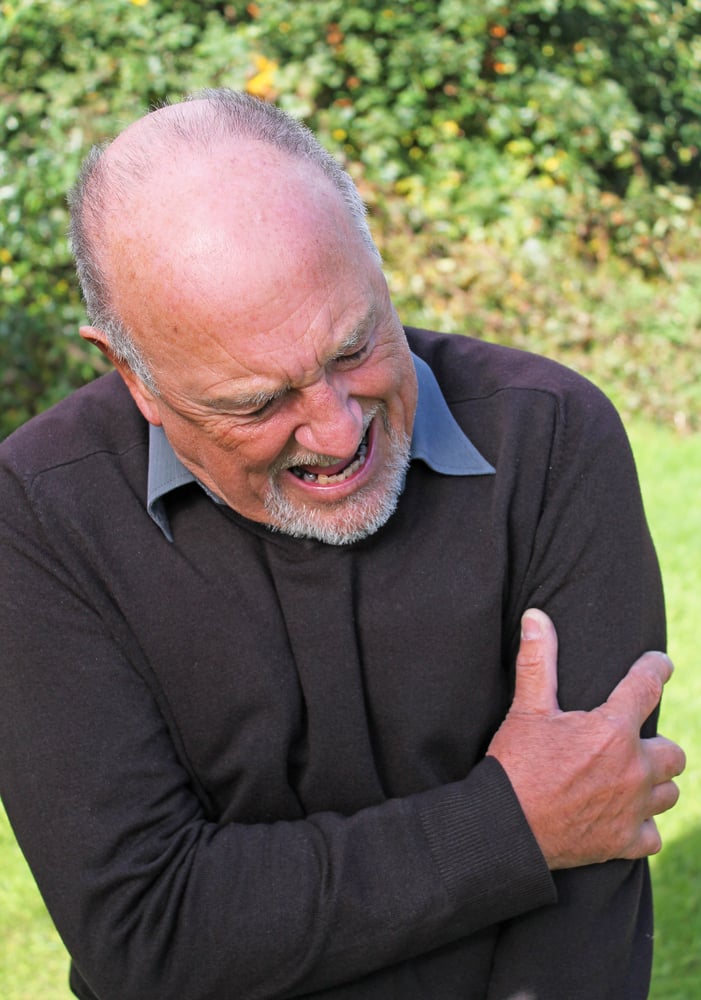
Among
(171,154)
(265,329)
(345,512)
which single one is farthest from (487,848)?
(171,154)

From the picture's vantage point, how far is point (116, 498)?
199 centimetres

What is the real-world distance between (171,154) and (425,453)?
623 mm

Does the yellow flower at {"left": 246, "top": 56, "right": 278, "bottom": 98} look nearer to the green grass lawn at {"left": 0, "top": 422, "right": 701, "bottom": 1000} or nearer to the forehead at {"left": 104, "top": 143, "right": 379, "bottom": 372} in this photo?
the green grass lawn at {"left": 0, "top": 422, "right": 701, "bottom": 1000}

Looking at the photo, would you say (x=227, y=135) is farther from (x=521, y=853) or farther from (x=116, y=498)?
(x=521, y=853)

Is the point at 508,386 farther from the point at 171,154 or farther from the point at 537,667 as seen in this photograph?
the point at 171,154

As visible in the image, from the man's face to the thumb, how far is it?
293 millimetres

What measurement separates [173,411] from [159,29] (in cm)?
531

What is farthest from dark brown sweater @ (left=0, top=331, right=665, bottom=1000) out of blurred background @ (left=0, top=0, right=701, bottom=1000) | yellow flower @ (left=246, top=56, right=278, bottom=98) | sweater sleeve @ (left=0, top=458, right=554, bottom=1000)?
yellow flower @ (left=246, top=56, right=278, bottom=98)

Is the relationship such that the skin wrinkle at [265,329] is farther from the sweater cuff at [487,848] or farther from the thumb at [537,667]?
the sweater cuff at [487,848]

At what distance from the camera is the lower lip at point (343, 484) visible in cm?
190

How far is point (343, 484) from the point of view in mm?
1911

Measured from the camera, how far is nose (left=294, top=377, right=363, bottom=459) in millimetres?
1789

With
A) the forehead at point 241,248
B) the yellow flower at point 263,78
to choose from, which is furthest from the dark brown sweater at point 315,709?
Result: the yellow flower at point 263,78

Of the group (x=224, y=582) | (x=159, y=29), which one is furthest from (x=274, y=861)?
(x=159, y=29)
